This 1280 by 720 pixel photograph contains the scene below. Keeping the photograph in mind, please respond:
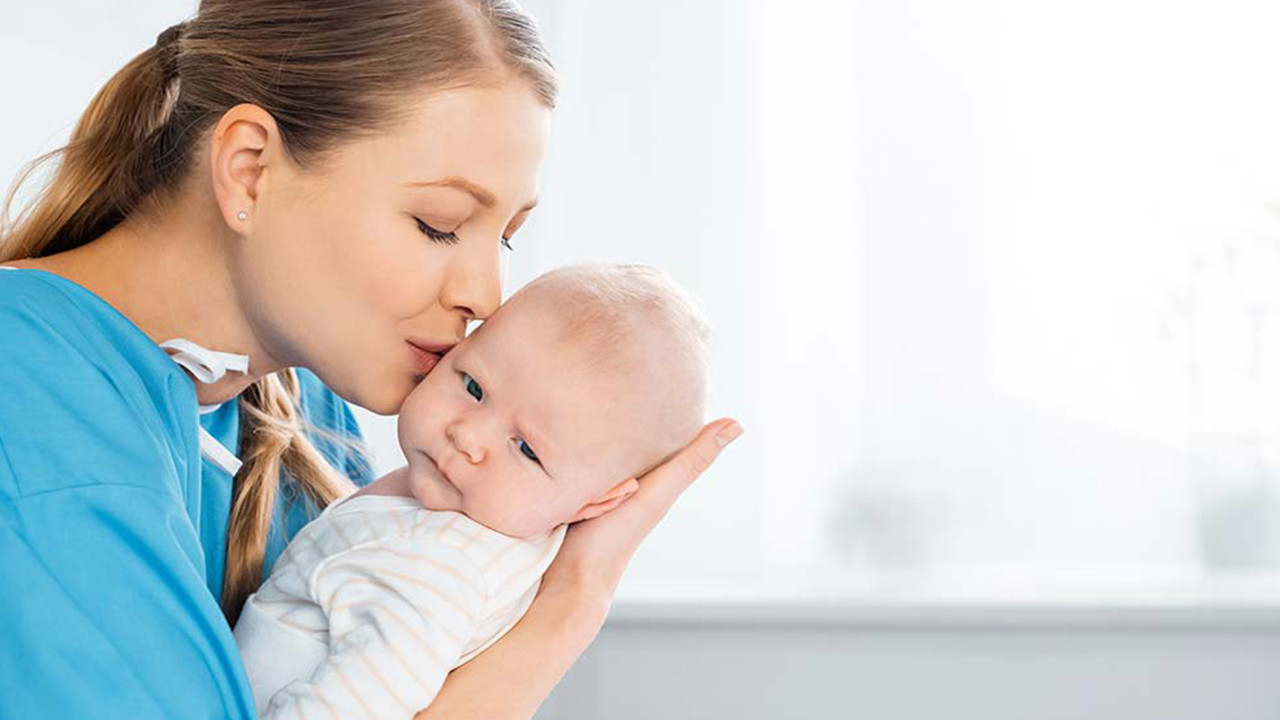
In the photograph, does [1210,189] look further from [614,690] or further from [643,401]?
[643,401]

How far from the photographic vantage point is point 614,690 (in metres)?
2.56

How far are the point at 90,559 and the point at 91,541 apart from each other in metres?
0.01

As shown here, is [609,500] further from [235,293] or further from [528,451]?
[235,293]

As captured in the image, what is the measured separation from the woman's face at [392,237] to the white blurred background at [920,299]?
1.40m

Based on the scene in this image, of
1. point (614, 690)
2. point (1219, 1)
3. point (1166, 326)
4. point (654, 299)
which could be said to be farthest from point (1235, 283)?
point (654, 299)

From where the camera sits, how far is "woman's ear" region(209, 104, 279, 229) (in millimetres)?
1151

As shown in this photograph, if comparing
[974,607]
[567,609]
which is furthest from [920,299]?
[567,609]

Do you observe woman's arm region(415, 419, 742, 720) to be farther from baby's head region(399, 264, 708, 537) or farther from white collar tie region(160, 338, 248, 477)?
white collar tie region(160, 338, 248, 477)

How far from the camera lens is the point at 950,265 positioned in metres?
2.72

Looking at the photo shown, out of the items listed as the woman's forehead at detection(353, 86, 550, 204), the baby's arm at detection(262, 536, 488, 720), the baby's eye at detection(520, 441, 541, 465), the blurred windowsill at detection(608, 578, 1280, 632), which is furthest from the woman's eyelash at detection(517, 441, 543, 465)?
the blurred windowsill at detection(608, 578, 1280, 632)

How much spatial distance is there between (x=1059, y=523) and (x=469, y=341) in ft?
5.90

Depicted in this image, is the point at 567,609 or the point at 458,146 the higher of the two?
the point at 458,146

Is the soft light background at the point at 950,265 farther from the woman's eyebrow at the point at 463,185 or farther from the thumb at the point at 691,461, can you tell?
the woman's eyebrow at the point at 463,185

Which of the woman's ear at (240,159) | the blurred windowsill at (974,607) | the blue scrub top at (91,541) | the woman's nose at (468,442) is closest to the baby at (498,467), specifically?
the woman's nose at (468,442)
